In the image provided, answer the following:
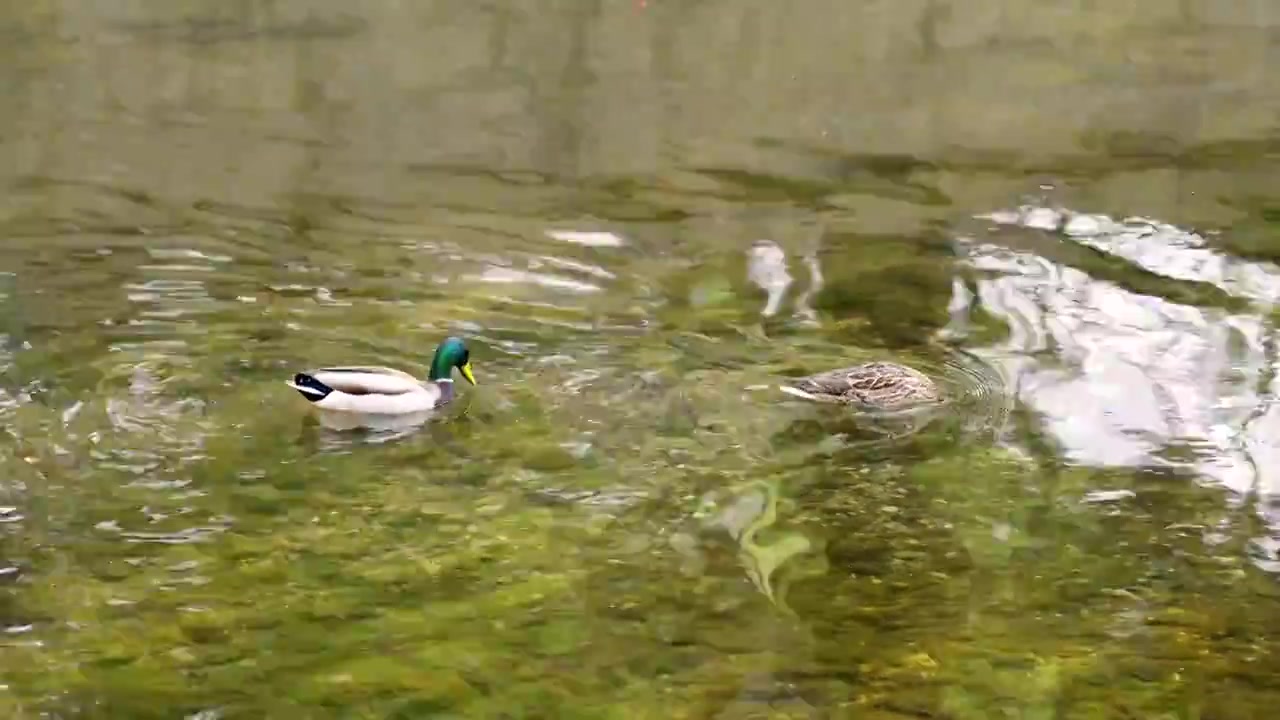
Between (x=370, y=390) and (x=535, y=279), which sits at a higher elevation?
(x=535, y=279)

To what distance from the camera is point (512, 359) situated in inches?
300

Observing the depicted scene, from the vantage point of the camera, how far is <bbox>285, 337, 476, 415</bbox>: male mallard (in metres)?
6.73

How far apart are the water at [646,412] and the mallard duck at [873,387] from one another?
0.13 meters

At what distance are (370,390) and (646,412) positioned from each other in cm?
125

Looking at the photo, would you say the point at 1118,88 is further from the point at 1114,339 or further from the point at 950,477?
the point at 950,477

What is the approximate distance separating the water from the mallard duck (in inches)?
5.3

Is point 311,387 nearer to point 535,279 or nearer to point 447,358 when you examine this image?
point 447,358

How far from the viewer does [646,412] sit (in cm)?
690

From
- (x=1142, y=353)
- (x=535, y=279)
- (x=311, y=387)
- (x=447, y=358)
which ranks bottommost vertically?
(x=311, y=387)

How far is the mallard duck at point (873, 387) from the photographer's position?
700 cm

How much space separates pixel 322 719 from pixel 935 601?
7.19ft

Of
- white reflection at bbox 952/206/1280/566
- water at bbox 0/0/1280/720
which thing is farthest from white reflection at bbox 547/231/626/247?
white reflection at bbox 952/206/1280/566

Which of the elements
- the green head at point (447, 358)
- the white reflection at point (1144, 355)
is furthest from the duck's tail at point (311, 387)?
the white reflection at point (1144, 355)

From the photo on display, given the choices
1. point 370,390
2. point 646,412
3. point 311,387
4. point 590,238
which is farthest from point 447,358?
point 590,238
